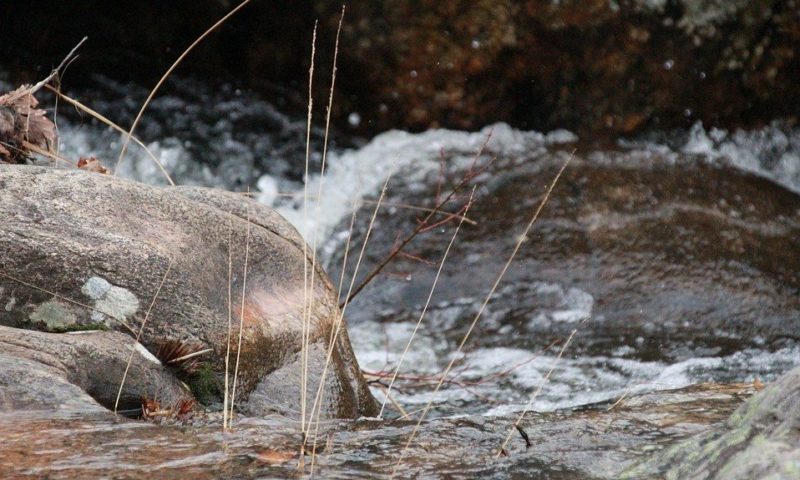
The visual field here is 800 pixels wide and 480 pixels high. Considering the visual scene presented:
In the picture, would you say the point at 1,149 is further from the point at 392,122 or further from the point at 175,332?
the point at 392,122

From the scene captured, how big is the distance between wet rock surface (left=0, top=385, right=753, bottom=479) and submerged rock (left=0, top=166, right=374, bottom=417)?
0.49 meters

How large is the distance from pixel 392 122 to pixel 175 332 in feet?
18.3

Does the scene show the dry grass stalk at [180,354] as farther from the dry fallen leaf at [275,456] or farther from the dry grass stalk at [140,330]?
the dry fallen leaf at [275,456]

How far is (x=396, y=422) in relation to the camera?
2.62m

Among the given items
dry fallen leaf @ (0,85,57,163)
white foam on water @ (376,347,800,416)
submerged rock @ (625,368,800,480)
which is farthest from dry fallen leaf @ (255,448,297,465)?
white foam on water @ (376,347,800,416)

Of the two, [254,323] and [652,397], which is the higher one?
[254,323]

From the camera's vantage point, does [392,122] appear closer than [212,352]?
No

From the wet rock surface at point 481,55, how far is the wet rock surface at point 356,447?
5872 mm

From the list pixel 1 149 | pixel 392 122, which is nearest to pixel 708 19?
pixel 392 122

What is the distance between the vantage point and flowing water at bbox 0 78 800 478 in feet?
7.38

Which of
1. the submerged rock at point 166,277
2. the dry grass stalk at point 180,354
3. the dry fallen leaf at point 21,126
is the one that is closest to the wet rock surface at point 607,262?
the submerged rock at point 166,277

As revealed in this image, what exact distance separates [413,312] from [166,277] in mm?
3220

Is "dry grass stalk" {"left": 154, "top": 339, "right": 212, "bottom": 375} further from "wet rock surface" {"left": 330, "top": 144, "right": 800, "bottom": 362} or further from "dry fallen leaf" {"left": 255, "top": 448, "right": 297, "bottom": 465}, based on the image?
"wet rock surface" {"left": 330, "top": 144, "right": 800, "bottom": 362}

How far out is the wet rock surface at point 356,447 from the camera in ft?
6.84
